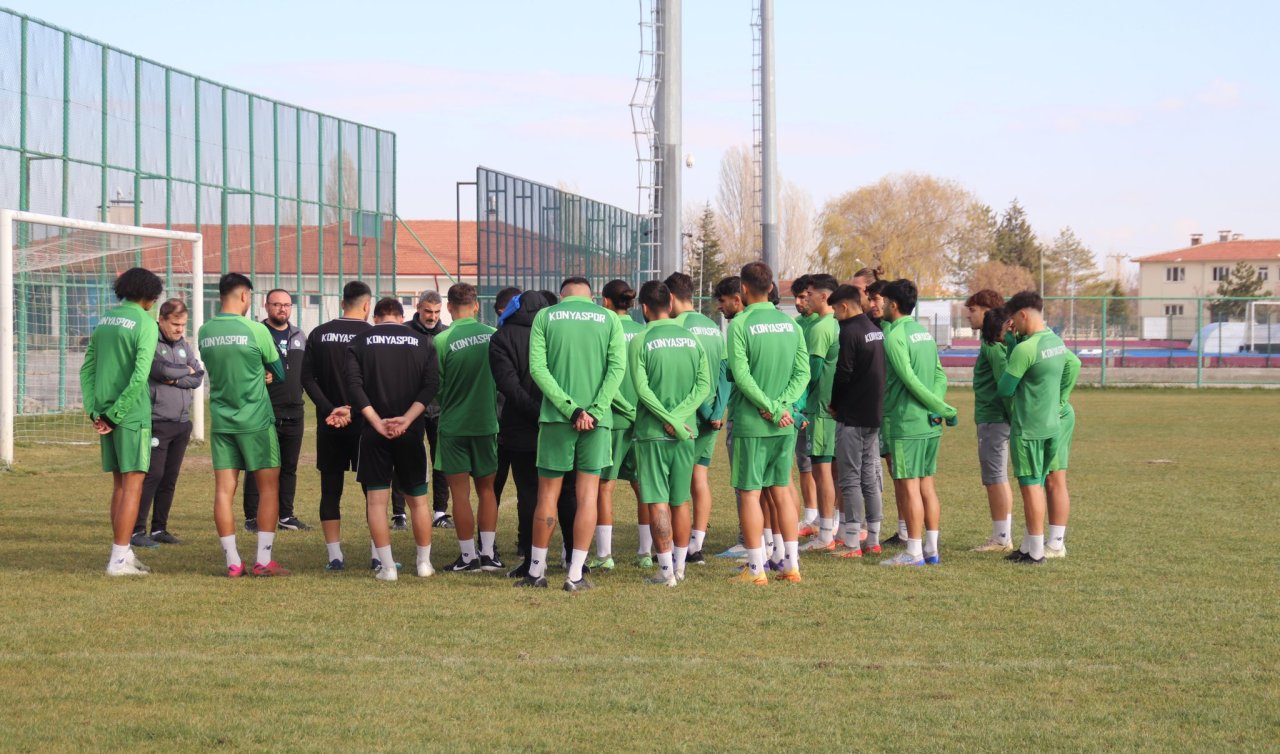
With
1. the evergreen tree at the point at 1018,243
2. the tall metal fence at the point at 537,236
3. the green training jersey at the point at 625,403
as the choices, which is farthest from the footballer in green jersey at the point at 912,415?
the evergreen tree at the point at 1018,243

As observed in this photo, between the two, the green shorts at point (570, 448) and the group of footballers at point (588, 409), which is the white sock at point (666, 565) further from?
the green shorts at point (570, 448)

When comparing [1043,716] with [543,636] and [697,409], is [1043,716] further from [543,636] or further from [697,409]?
[697,409]

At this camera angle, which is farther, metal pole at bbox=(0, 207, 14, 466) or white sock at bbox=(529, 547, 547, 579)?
metal pole at bbox=(0, 207, 14, 466)

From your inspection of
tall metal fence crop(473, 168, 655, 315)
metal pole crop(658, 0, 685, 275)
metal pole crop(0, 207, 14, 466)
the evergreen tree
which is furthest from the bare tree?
metal pole crop(0, 207, 14, 466)

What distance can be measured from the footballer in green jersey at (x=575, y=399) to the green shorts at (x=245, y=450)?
183 centimetres

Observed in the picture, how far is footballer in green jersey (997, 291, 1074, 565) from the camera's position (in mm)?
8898

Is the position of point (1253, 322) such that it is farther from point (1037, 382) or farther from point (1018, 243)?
point (1018, 243)

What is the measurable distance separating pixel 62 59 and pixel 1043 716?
17865 mm

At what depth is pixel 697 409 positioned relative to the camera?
8719mm

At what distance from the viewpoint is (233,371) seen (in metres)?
8.45

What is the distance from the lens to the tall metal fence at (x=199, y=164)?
18.3 meters

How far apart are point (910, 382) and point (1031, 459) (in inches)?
39.9

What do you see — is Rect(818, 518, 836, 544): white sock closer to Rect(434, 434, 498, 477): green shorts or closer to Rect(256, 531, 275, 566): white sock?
Rect(434, 434, 498, 477): green shorts

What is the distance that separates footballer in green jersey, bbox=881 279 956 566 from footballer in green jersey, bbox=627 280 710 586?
1.49 meters
